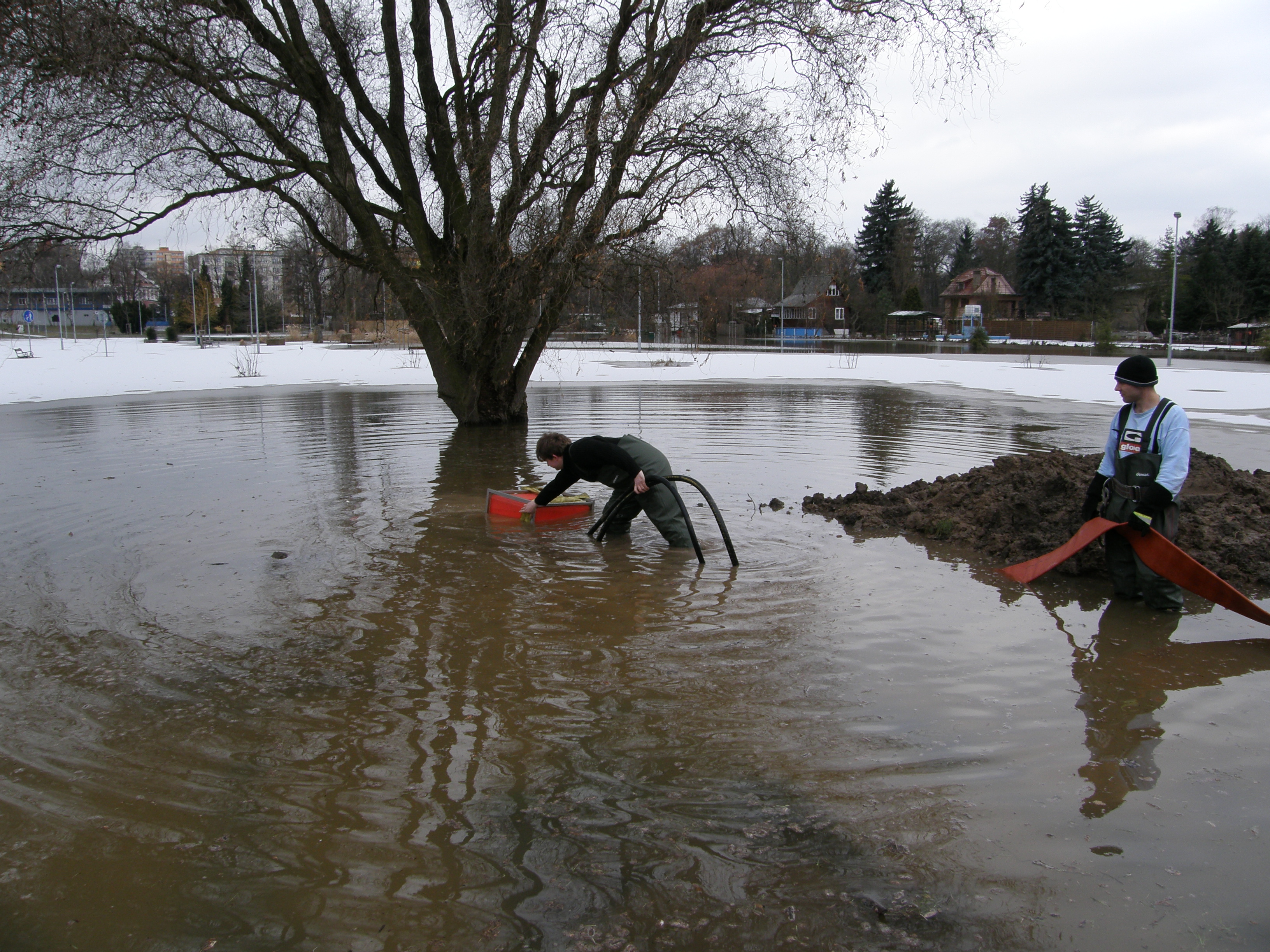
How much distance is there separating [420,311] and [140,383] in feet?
57.9

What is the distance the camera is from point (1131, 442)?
6125 mm

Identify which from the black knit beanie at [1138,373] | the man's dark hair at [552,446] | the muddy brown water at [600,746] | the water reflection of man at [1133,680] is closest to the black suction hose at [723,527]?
the muddy brown water at [600,746]

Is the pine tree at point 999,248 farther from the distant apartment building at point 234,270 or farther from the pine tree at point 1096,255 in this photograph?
the distant apartment building at point 234,270

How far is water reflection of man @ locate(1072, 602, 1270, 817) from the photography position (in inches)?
154

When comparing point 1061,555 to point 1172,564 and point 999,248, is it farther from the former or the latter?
point 999,248

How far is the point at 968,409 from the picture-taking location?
64.2 feet

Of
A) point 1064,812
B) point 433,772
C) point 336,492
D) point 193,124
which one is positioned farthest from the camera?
point 193,124

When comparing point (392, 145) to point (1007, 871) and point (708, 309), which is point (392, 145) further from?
point (1007, 871)

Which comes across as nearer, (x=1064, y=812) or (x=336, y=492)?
(x=1064, y=812)

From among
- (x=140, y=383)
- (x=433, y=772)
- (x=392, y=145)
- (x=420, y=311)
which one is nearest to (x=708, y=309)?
(x=420, y=311)

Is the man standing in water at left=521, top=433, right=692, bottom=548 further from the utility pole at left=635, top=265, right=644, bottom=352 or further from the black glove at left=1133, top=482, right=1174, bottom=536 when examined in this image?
the utility pole at left=635, top=265, right=644, bottom=352

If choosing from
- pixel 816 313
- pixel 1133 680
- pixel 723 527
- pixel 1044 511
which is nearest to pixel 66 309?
pixel 816 313

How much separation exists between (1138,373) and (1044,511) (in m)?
2.15

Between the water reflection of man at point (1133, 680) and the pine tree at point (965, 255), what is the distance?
96.0 m
